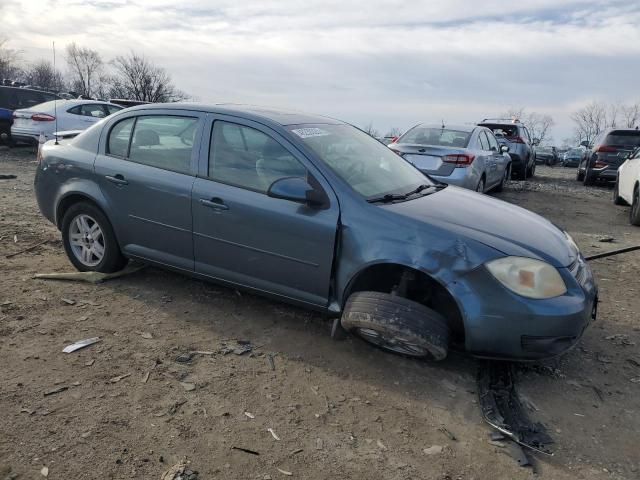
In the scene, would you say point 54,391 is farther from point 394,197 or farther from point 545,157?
point 545,157

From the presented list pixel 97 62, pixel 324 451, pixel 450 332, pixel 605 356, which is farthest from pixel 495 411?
pixel 97 62

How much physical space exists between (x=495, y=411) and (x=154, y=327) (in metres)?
2.34

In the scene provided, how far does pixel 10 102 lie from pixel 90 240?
12947mm

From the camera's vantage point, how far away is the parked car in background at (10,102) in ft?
48.0

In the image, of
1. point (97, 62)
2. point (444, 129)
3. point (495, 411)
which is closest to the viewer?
point (495, 411)

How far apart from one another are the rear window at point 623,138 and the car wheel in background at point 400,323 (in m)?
11.8

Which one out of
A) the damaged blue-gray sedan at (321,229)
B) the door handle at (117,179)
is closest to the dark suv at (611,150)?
the damaged blue-gray sedan at (321,229)

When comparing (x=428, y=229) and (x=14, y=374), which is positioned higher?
(x=428, y=229)

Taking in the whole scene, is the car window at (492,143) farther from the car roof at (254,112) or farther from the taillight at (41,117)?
the taillight at (41,117)

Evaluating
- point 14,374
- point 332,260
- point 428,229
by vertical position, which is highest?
point 428,229

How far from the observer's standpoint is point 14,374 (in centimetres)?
307

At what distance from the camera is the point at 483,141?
9.20 meters

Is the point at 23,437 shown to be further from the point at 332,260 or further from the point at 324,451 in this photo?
the point at 332,260

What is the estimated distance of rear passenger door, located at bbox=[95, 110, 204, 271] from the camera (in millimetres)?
3965
